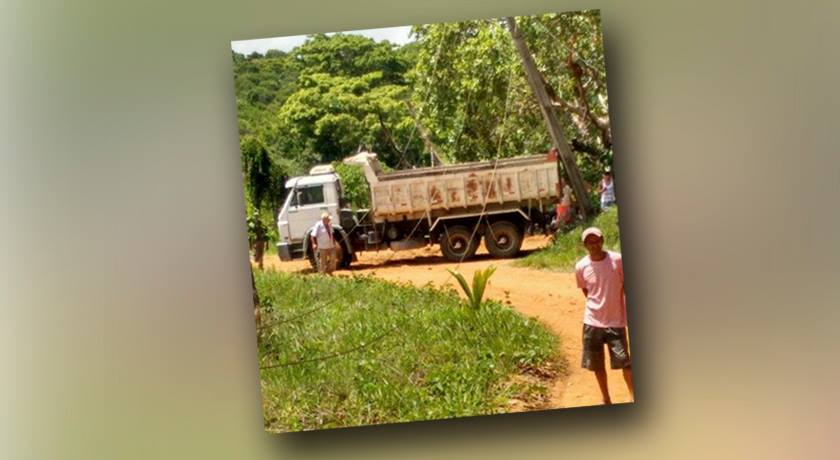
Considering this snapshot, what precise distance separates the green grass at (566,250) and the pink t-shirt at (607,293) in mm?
59

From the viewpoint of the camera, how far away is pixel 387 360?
424 cm

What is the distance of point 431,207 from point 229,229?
2.58ft

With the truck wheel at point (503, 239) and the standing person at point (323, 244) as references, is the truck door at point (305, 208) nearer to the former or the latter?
the standing person at point (323, 244)

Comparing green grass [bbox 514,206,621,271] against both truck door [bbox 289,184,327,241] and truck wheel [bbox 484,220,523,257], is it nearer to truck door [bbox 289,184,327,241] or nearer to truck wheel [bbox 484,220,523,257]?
truck wheel [bbox 484,220,523,257]

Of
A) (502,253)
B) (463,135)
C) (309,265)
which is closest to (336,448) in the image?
(309,265)

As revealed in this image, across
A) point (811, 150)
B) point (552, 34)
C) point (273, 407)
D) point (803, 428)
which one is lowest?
point (803, 428)

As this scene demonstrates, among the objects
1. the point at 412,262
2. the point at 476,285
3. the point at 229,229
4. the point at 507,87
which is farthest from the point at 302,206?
the point at 507,87

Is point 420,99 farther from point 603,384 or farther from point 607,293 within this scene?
point 603,384

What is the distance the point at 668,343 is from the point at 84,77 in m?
2.48

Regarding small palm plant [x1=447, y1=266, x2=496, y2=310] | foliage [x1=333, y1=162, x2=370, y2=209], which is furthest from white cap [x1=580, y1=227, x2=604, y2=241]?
foliage [x1=333, y1=162, x2=370, y2=209]

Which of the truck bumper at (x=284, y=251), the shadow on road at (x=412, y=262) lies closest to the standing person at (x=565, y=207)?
the shadow on road at (x=412, y=262)

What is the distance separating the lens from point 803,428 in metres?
4.38

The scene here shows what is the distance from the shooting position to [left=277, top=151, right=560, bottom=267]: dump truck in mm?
4258

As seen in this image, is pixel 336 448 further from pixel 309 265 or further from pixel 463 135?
pixel 463 135
